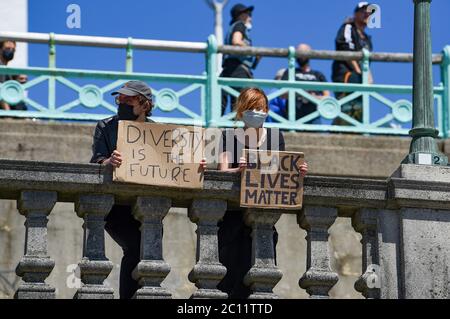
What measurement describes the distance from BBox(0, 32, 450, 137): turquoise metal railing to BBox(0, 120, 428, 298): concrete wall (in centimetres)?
27

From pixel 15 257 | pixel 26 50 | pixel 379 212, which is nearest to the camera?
pixel 379 212

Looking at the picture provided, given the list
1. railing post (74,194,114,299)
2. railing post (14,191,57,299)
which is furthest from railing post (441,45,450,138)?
railing post (14,191,57,299)

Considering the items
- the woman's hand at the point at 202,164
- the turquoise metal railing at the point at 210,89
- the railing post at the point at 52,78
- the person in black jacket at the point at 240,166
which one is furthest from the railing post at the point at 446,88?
the woman's hand at the point at 202,164

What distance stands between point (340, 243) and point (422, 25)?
5403 mm

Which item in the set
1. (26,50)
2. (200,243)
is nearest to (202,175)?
(200,243)

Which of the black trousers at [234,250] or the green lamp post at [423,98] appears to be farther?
the green lamp post at [423,98]

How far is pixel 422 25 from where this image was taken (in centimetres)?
1262

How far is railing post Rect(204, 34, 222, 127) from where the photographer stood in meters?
18.3

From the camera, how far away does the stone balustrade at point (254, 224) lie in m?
11.9

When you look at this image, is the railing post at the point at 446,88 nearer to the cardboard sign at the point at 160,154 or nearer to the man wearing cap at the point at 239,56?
the man wearing cap at the point at 239,56

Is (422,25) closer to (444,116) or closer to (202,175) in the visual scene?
(202,175)

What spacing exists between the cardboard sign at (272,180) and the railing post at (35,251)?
1.23 meters

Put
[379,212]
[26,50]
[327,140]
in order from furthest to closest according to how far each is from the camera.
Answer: [26,50] < [327,140] < [379,212]

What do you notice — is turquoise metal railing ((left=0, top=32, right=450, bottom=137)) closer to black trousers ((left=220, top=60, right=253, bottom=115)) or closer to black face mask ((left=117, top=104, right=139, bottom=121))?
black trousers ((left=220, top=60, right=253, bottom=115))
